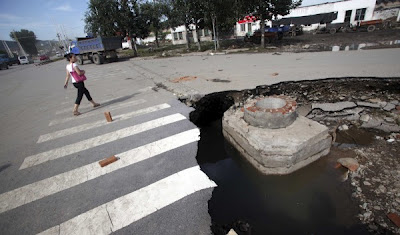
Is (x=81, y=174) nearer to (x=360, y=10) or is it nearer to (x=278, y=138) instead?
(x=278, y=138)

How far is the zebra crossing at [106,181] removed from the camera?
2.35 meters

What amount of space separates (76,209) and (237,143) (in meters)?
2.87

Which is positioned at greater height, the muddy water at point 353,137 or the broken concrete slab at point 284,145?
the broken concrete slab at point 284,145

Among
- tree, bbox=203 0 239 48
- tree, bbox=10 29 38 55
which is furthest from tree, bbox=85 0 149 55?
tree, bbox=10 29 38 55

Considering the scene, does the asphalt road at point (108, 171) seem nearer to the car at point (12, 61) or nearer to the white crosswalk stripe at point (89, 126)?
the white crosswalk stripe at point (89, 126)

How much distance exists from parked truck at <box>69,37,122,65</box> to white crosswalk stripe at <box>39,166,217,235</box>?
1863cm

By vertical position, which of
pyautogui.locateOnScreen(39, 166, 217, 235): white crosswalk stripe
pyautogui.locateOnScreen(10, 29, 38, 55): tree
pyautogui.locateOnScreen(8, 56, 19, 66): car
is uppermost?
pyautogui.locateOnScreen(10, 29, 38, 55): tree

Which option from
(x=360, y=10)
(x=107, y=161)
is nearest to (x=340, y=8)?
(x=360, y=10)

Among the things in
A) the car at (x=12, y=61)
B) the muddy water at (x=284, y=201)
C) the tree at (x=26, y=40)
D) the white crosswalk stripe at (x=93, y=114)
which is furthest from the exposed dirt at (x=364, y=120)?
the tree at (x=26, y=40)

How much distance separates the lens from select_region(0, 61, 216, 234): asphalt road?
229cm

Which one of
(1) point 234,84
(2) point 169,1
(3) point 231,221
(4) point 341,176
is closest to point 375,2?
(2) point 169,1

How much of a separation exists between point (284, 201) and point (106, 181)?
2.75 meters

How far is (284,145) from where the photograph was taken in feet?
10.2

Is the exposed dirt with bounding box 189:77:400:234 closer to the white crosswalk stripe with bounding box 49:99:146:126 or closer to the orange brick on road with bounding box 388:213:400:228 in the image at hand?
the orange brick on road with bounding box 388:213:400:228
